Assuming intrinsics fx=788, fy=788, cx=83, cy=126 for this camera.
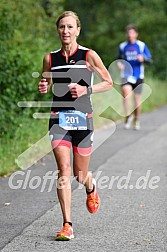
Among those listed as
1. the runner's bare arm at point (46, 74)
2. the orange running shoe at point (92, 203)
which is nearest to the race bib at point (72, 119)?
the runner's bare arm at point (46, 74)

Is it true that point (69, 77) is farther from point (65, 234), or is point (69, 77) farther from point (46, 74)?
point (65, 234)

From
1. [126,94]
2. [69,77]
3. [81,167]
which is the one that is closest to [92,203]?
[81,167]

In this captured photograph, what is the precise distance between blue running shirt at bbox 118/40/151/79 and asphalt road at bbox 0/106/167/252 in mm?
3905

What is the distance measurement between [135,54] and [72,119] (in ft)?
31.8

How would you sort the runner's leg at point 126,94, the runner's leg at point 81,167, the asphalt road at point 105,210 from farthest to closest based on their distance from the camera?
the runner's leg at point 126,94, the runner's leg at point 81,167, the asphalt road at point 105,210

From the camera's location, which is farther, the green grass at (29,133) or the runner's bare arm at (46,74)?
the green grass at (29,133)

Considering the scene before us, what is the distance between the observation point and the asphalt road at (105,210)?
261 inches

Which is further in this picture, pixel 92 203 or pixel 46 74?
pixel 92 203

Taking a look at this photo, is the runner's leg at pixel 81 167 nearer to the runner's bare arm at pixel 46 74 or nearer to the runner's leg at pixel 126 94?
the runner's bare arm at pixel 46 74

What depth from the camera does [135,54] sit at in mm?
16375

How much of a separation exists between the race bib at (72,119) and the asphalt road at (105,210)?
96 centimetres

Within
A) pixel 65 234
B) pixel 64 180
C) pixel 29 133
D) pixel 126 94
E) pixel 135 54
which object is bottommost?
pixel 126 94

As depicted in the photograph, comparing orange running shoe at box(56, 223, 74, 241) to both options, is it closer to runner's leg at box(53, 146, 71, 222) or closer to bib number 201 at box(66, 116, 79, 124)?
runner's leg at box(53, 146, 71, 222)

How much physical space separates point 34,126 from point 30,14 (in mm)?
3636
